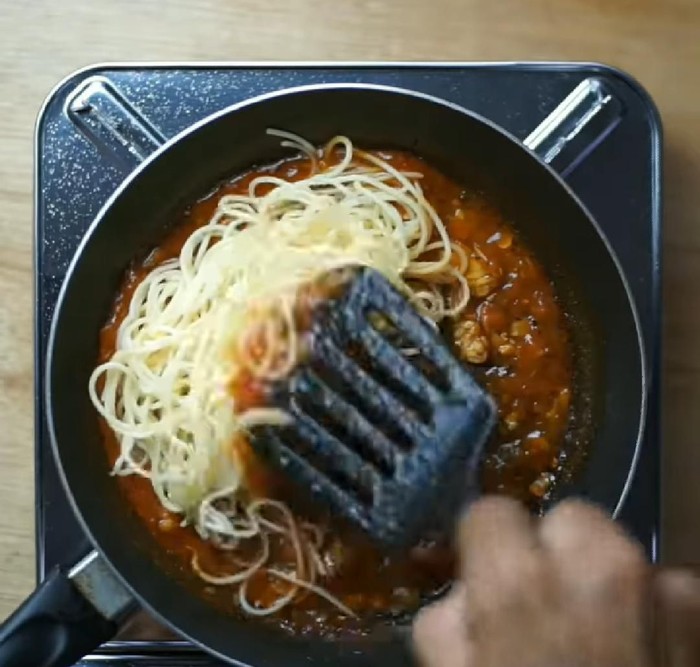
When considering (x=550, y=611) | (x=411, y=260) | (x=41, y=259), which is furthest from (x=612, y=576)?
(x=41, y=259)

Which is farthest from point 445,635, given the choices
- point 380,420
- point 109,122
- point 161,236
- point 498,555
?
point 109,122

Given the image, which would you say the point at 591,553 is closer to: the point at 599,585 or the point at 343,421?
the point at 599,585

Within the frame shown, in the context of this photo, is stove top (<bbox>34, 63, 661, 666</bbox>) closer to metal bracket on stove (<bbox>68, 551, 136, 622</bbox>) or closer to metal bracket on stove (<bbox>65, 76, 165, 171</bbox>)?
metal bracket on stove (<bbox>65, 76, 165, 171</bbox>)

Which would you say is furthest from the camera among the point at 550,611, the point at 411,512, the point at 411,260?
the point at 411,260

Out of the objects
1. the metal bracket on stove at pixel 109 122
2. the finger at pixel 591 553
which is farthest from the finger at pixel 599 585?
the metal bracket on stove at pixel 109 122

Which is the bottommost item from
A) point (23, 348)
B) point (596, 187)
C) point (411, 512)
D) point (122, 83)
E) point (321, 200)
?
point (411, 512)

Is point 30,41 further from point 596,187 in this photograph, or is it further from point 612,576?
point 612,576
